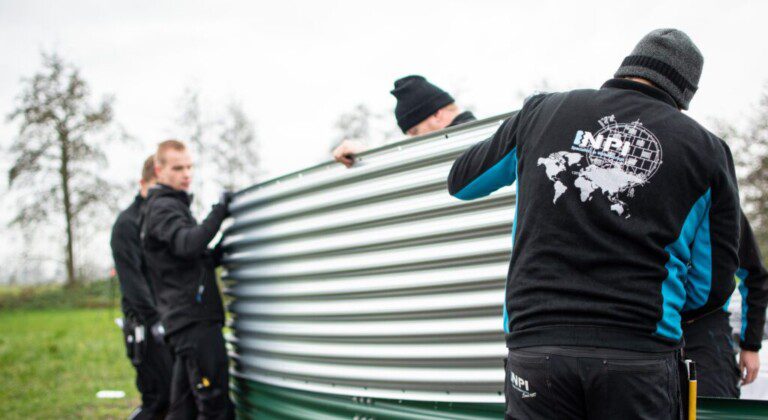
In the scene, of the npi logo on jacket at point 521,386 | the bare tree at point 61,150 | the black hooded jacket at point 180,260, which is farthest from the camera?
the bare tree at point 61,150

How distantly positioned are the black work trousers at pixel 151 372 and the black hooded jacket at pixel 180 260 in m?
1.05

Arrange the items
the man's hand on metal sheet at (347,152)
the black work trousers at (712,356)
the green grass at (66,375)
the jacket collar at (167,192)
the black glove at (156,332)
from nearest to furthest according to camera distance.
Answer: the black work trousers at (712,356) < the man's hand on metal sheet at (347,152) < the jacket collar at (167,192) < the black glove at (156,332) < the green grass at (66,375)

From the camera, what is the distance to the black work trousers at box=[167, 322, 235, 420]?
402 cm

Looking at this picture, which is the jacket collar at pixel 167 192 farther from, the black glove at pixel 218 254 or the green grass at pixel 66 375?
the green grass at pixel 66 375

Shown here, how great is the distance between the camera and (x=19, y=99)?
27.5 meters

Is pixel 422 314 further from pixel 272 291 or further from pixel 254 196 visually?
pixel 254 196

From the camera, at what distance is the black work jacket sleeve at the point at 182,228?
13.0 feet

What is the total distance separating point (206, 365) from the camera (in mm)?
4016

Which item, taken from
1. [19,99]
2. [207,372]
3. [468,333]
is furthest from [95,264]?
[468,333]

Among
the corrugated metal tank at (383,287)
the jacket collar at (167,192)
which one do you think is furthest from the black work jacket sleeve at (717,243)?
the jacket collar at (167,192)

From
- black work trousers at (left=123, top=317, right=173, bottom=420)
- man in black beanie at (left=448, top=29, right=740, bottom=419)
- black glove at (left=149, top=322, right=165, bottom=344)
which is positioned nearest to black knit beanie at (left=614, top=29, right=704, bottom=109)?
man in black beanie at (left=448, top=29, right=740, bottom=419)

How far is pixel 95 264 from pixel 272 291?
87.1 ft

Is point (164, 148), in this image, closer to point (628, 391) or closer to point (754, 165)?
point (628, 391)

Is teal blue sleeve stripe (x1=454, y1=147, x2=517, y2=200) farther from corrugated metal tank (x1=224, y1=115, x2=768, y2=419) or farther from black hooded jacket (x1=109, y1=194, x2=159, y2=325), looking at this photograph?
black hooded jacket (x1=109, y1=194, x2=159, y2=325)
